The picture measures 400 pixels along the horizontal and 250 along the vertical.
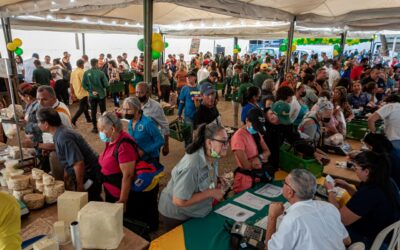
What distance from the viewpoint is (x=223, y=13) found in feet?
15.6

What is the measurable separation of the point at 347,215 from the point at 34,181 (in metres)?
2.45

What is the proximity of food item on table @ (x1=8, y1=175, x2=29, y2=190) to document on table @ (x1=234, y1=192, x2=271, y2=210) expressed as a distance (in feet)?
5.75

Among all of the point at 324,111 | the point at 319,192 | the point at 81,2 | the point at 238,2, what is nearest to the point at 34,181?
the point at 319,192

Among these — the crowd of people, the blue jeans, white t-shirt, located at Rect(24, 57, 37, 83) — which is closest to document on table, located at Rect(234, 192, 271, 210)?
the crowd of people

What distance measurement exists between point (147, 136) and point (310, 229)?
196 cm

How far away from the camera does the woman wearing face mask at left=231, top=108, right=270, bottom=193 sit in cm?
278

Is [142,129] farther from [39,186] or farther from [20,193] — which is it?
[20,193]

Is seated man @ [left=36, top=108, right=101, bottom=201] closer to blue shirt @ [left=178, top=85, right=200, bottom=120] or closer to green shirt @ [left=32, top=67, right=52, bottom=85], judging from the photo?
blue shirt @ [left=178, top=85, right=200, bottom=120]

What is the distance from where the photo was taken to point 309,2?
5137 millimetres

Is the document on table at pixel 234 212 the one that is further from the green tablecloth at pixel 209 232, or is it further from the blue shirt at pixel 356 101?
Result: the blue shirt at pixel 356 101

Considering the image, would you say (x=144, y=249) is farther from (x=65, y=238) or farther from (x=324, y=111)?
(x=324, y=111)

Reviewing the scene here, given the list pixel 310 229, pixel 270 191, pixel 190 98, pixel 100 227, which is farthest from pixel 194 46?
pixel 310 229

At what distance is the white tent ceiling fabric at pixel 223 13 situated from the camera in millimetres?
4578

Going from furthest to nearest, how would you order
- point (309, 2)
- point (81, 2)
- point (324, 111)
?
point (309, 2) → point (81, 2) → point (324, 111)
